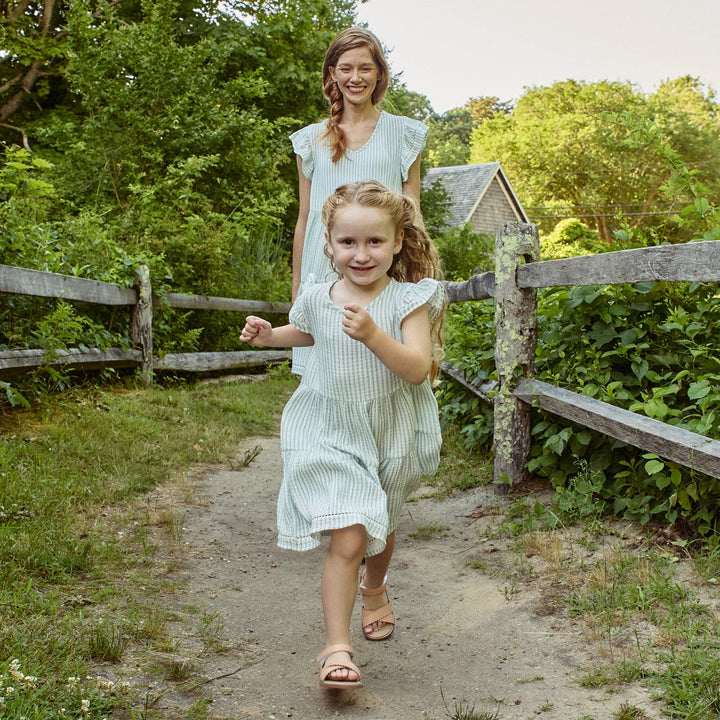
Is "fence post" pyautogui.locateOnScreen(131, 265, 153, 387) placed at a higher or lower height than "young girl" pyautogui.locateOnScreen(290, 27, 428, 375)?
lower

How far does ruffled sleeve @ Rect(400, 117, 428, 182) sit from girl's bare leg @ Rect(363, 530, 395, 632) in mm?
1638

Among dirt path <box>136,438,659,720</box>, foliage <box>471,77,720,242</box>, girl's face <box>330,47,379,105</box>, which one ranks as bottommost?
dirt path <box>136,438,659,720</box>

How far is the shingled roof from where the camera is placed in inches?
1313

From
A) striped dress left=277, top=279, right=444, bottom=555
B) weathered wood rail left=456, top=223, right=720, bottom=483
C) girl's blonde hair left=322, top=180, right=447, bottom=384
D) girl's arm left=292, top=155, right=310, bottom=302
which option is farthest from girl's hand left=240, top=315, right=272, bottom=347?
weathered wood rail left=456, top=223, right=720, bottom=483

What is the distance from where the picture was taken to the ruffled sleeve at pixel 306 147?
353 centimetres

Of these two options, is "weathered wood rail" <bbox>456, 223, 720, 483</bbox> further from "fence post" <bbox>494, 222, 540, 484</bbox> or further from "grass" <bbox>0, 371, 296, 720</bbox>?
"grass" <bbox>0, 371, 296, 720</bbox>

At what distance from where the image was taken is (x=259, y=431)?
6727mm

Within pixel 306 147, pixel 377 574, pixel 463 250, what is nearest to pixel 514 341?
pixel 306 147

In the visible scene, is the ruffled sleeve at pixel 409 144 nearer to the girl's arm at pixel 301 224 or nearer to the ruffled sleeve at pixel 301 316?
the girl's arm at pixel 301 224

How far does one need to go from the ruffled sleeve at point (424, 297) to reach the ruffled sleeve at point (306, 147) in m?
1.21

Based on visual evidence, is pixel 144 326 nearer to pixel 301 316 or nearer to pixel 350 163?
pixel 350 163

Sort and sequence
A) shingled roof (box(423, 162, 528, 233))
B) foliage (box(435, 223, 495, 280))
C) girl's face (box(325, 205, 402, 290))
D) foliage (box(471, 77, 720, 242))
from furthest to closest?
foliage (box(471, 77, 720, 242)), shingled roof (box(423, 162, 528, 233)), foliage (box(435, 223, 495, 280)), girl's face (box(325, 205, 402, 290))

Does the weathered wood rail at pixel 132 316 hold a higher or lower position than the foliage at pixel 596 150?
lower

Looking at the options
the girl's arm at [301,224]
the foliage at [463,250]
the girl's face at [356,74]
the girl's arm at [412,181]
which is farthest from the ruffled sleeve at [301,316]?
the foliage at [463,250]
